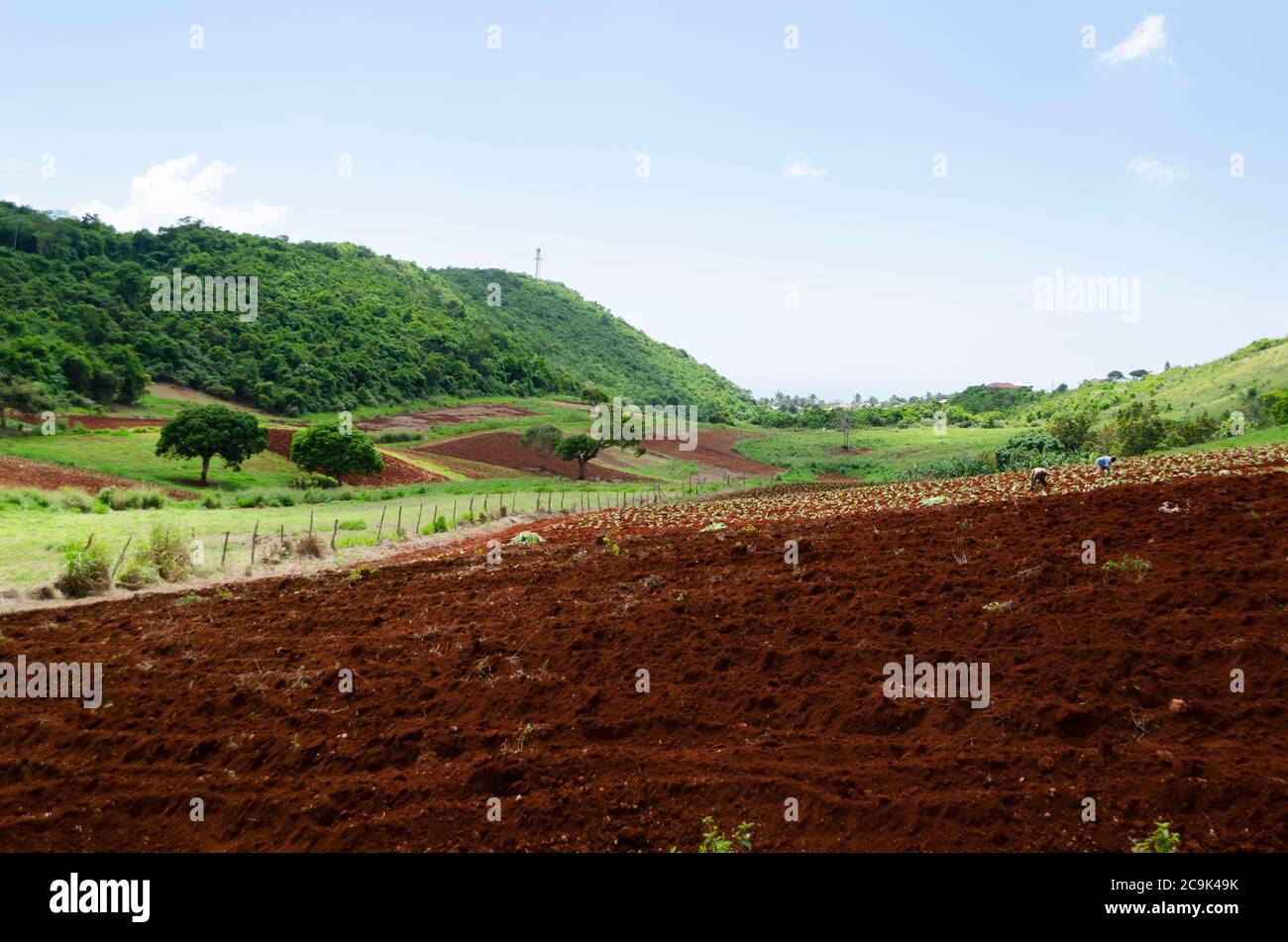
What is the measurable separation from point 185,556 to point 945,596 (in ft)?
48.5

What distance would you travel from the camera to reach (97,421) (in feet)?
182

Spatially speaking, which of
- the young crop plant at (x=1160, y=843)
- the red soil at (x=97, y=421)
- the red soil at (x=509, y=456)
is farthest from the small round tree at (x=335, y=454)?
the young crop plant at (x=1160, y=843)

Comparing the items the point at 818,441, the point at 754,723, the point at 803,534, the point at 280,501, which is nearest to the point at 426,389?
the point at 818,441

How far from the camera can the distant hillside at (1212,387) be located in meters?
62.5

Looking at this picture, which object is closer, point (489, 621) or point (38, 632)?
point (489, 621)

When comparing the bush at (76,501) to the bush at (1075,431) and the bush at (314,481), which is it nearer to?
the bush at (314,481)

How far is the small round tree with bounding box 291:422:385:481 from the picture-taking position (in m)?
48.8

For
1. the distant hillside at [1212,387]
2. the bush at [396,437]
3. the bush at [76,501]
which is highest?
the distant hillside at [1212,387]

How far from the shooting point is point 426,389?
307 ft

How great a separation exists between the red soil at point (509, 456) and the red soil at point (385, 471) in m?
5.56

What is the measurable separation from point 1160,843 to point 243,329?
9414 cm

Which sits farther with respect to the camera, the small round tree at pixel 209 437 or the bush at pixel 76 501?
the small round tree at pixel 209 437

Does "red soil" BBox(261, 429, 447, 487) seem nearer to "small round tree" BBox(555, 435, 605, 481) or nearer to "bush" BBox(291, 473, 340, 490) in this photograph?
"bush" BBox(291, 473, 340, 490)
